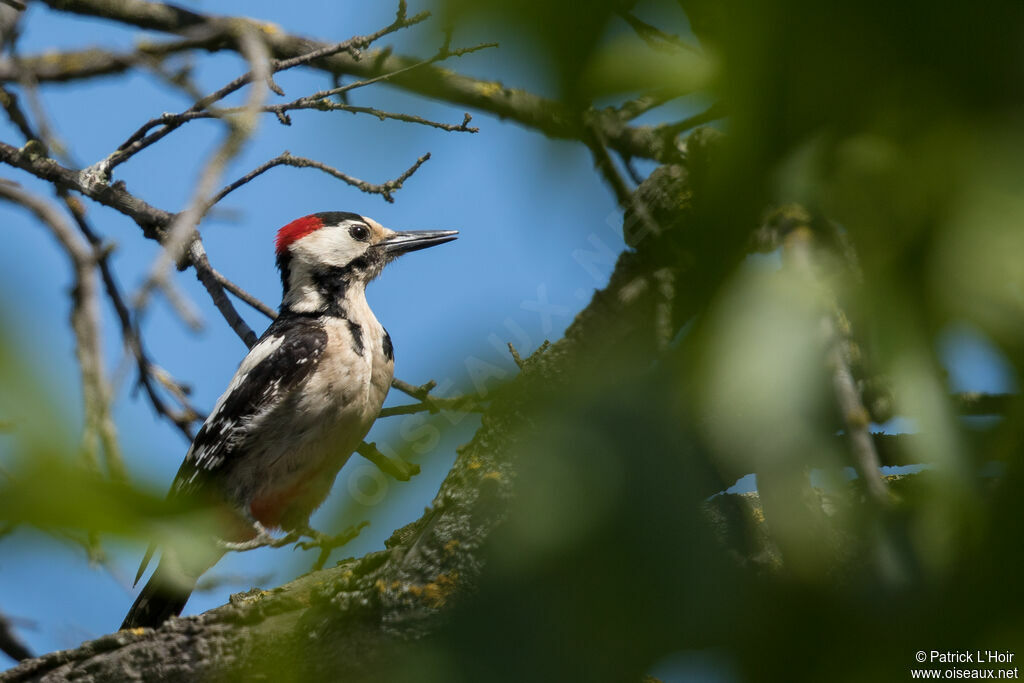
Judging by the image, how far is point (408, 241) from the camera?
484cm

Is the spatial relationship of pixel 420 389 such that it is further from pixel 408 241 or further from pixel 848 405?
pixel 408 241

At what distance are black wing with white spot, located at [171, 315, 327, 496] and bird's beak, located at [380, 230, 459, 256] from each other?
84cm

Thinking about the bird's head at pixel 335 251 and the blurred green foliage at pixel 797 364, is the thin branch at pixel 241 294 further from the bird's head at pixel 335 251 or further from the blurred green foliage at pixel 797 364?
the blurred green foliage at pixel 797 364

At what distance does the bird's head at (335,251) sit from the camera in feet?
15.3

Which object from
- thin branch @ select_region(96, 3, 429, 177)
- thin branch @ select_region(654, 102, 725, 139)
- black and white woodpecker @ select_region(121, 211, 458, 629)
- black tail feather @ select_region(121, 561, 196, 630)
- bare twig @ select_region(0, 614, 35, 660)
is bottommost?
→ thin branch @ select_region(654, 102, 725, 139)

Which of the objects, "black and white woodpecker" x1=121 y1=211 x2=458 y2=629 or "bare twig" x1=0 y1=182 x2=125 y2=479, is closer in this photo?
"bare twig" x1=0 y1=182 x2=125 y2=479

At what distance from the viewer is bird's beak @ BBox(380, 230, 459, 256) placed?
4840 mm

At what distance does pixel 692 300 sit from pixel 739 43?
7.5 inches

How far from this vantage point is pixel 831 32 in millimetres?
600

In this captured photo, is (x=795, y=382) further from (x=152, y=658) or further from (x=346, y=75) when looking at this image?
(x=346, y=75)

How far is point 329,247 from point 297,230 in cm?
27

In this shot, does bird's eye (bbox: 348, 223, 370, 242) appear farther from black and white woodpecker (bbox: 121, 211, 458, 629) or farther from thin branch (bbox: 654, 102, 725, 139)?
thin branch (bbox: 654, 102, 725, 139)

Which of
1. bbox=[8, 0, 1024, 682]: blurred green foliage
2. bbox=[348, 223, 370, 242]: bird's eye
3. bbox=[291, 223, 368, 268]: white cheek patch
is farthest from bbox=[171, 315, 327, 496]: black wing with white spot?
bbox=[8, 0, 1024, 682]: blurred green foliage

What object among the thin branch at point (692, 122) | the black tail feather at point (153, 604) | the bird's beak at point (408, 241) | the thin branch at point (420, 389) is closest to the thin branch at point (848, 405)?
the thin branch at point (692, 122)
